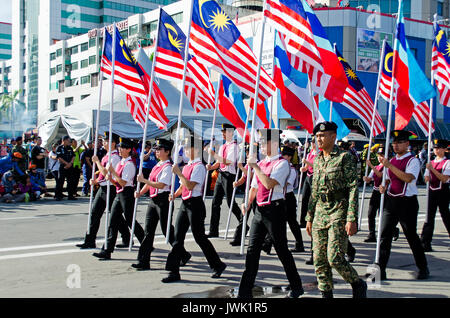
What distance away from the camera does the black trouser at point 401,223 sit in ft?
21.6

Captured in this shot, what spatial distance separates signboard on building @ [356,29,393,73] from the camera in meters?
38.9

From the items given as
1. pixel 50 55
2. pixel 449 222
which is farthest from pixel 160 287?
pixel 50 55

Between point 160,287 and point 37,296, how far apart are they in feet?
4.51

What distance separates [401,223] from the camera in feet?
21.9

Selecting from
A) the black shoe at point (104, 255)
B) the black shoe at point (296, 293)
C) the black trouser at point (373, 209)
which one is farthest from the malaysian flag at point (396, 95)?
the black shoe at point (104, 255)

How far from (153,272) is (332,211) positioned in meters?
2.93

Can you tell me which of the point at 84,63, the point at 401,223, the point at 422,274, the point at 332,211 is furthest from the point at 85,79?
the point at 332,211

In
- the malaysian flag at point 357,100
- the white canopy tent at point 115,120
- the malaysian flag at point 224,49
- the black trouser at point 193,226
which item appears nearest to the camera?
the black trouser at point 193,226

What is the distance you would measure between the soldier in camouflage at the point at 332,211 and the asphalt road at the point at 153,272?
0.94 meters

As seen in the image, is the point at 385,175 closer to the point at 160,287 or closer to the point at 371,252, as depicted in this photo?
the point at 371,252

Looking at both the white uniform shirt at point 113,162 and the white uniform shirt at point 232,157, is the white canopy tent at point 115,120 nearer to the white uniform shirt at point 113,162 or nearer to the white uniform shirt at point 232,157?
the white uniform shirt at point 232,157

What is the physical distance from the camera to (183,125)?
22.0 metres

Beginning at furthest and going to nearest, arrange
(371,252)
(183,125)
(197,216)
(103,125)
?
(183,125)
(103,125)
(371,252)
(197,216)

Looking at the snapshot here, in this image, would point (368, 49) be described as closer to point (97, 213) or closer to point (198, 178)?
point (97, 213)
